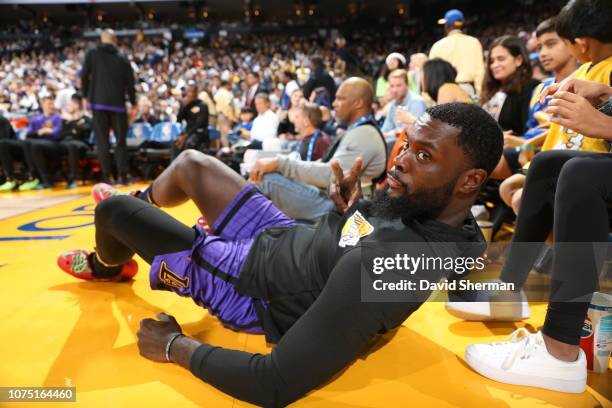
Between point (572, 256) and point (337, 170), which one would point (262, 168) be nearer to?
point (337, 170)

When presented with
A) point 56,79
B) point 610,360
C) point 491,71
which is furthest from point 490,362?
point 56,79

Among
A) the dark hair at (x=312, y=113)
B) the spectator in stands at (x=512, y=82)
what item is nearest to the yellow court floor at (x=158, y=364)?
the spectator in stands at (x=512, y=82)

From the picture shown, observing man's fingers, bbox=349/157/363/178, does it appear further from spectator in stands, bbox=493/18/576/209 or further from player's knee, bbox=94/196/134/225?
player's knee, bbox=94/196/134/225

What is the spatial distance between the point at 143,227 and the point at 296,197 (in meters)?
1.11

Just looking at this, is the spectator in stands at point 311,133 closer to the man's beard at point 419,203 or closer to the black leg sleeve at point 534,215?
the black leg sleeve at point 534,215

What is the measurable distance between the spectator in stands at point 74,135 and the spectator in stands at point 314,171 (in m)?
4.46

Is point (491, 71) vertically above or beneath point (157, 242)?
above

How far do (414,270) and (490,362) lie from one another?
57cm

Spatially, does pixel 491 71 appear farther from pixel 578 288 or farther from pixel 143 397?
pixel 143 397

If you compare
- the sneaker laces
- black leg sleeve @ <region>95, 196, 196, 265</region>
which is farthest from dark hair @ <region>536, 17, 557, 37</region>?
black leg sleeve @ <region>95, 196, 196, 265</region>

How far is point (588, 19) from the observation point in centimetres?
150

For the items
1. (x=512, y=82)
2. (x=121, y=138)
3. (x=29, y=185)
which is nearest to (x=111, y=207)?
(x=512, y=82)

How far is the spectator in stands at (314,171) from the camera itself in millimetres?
2537

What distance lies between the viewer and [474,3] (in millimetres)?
19109
